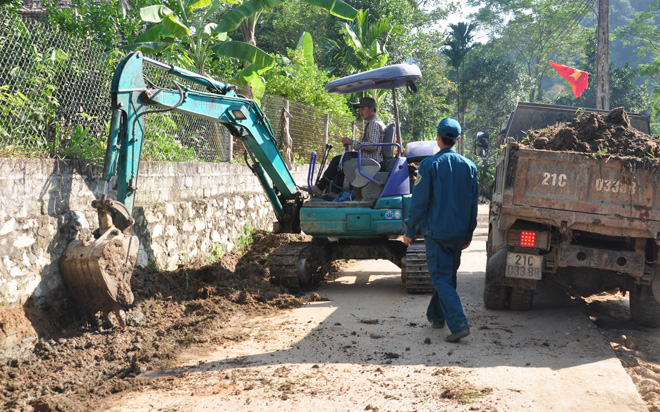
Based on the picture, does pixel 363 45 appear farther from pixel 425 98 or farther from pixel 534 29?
pixel 534 29

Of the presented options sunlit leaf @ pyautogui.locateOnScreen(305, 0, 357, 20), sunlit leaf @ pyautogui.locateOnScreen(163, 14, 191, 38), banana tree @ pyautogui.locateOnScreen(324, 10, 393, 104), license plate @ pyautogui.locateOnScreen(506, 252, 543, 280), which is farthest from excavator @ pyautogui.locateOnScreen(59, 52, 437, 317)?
banana tree @ pyautogui.locateOnScreen(324, 10, 393, 104)

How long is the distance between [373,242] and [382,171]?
1.05m

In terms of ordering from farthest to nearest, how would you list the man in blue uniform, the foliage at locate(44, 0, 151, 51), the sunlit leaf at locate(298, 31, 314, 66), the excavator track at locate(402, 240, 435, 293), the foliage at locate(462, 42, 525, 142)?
the foliage at locate(462, 42, 525, 142)
the sunlit leaf at locate(298, 31, 314, 66)
the foliage at locate(44, 0, 151, 51)
the excavator track at locate(402, 240, 435, 293)
the man in blue uniform

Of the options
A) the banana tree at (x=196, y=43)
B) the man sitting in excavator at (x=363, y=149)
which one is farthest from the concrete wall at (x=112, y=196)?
the banana tree at (x=196, y=43)

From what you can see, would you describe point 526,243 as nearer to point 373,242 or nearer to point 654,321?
point 654,321

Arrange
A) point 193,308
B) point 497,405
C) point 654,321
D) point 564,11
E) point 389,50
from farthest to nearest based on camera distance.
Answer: point 564,11
point 389,50
point 193,308
point 654,321
point 497,405

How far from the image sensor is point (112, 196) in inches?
278

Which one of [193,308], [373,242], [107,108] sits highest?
[107,108]

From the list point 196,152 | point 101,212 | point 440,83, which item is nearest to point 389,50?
point 440,83

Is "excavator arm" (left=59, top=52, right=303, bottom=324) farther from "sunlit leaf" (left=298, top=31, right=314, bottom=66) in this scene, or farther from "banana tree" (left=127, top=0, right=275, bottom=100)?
"sunlit leaf" (left=298, top=31, right=314, bottom=66)

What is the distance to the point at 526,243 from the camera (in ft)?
21.1

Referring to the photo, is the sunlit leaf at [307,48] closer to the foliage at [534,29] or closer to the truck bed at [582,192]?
the truck bed at [582,192]

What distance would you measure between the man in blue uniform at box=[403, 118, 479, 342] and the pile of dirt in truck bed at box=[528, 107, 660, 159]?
38.4 inches

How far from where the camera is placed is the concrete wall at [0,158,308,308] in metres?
5.82
